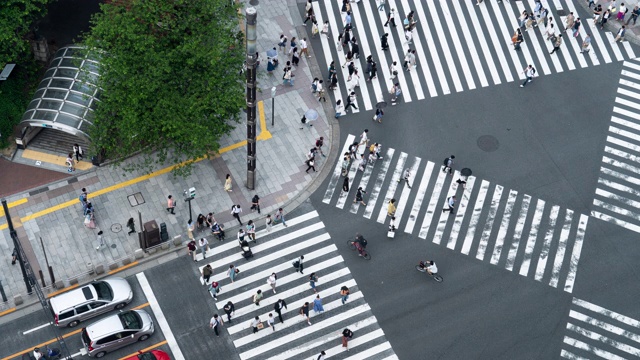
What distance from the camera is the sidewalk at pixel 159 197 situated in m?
47.9

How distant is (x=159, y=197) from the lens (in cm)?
5100

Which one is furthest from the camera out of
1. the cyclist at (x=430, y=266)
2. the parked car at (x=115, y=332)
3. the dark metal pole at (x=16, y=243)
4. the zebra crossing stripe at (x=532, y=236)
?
the zebra crossing stripe at (x=532, y=236)

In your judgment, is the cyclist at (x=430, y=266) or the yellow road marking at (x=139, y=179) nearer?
the cyclist at (x=430, y=266)

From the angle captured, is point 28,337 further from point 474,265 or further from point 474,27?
point 474,27

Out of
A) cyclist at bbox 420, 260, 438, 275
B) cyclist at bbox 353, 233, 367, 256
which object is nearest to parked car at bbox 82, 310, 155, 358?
cyclist at bbox 353, 233, 367, 256

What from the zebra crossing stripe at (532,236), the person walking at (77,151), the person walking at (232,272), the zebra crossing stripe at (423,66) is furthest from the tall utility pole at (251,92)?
the zebra crossing stripe at (532,236)

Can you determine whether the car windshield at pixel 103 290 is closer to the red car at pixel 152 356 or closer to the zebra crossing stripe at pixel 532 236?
the red car at pixel 152 356

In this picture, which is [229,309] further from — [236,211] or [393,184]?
[393,184]

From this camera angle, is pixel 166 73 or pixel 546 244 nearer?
pixel 166 73

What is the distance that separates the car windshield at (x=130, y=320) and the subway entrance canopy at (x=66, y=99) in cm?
1208

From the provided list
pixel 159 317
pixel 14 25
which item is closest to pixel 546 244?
pixel 159 317

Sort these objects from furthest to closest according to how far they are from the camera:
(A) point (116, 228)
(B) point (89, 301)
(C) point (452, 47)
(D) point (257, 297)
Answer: (C) point (452, 47)
(A) point (116, 228)
(D) point (257, 297)
(B) point (89, 301)

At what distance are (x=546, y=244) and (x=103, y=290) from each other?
26.3 m

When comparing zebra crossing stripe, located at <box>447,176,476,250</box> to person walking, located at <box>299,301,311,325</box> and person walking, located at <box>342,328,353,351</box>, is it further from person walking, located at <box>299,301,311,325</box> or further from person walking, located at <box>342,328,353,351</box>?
person walking, located at <box>299,301,311,325</box>
